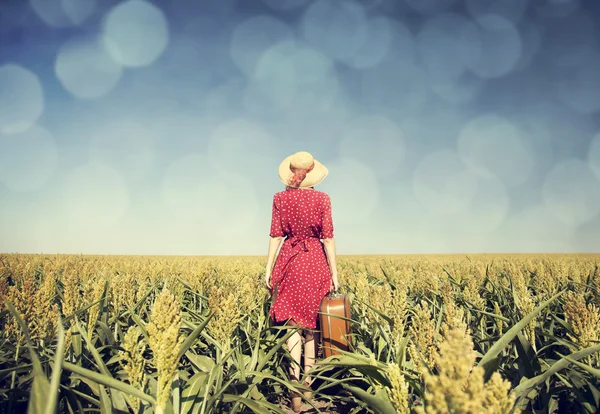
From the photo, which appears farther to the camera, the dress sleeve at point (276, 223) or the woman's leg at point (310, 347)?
the dress sleeve at point (276, 223)

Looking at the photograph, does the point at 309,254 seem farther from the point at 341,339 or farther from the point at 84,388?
the point at 84,388

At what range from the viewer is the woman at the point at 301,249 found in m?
4.14

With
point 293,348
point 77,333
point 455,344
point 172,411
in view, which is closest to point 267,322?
point 293,348

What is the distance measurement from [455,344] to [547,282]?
5408mm

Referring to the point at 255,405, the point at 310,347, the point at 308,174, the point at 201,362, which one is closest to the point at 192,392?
the point at 255,405

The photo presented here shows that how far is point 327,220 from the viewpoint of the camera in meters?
4.20

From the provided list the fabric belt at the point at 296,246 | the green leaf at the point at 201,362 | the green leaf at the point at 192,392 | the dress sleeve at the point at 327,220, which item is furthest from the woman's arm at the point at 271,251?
the green leaf at the point at 192,392

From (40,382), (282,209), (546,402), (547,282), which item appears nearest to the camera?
(40,382)

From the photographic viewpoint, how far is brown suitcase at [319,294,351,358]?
3.64m

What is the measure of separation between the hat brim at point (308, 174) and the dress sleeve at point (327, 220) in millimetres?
306

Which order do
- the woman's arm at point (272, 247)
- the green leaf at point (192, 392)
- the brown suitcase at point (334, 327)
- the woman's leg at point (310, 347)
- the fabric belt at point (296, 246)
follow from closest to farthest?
the green leaf at point (192, 392) < the brown suitcase at point (334, 327) < the woman's leg at point (310, 347) < the fabric belt at point (296, 246) < the woman's arm at point (272, 247)

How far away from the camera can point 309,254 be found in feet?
13.9

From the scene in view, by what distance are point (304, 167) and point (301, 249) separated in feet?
3.15

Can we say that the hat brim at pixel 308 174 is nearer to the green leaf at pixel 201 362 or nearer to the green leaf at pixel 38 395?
the green leaf at pixel 201 362
